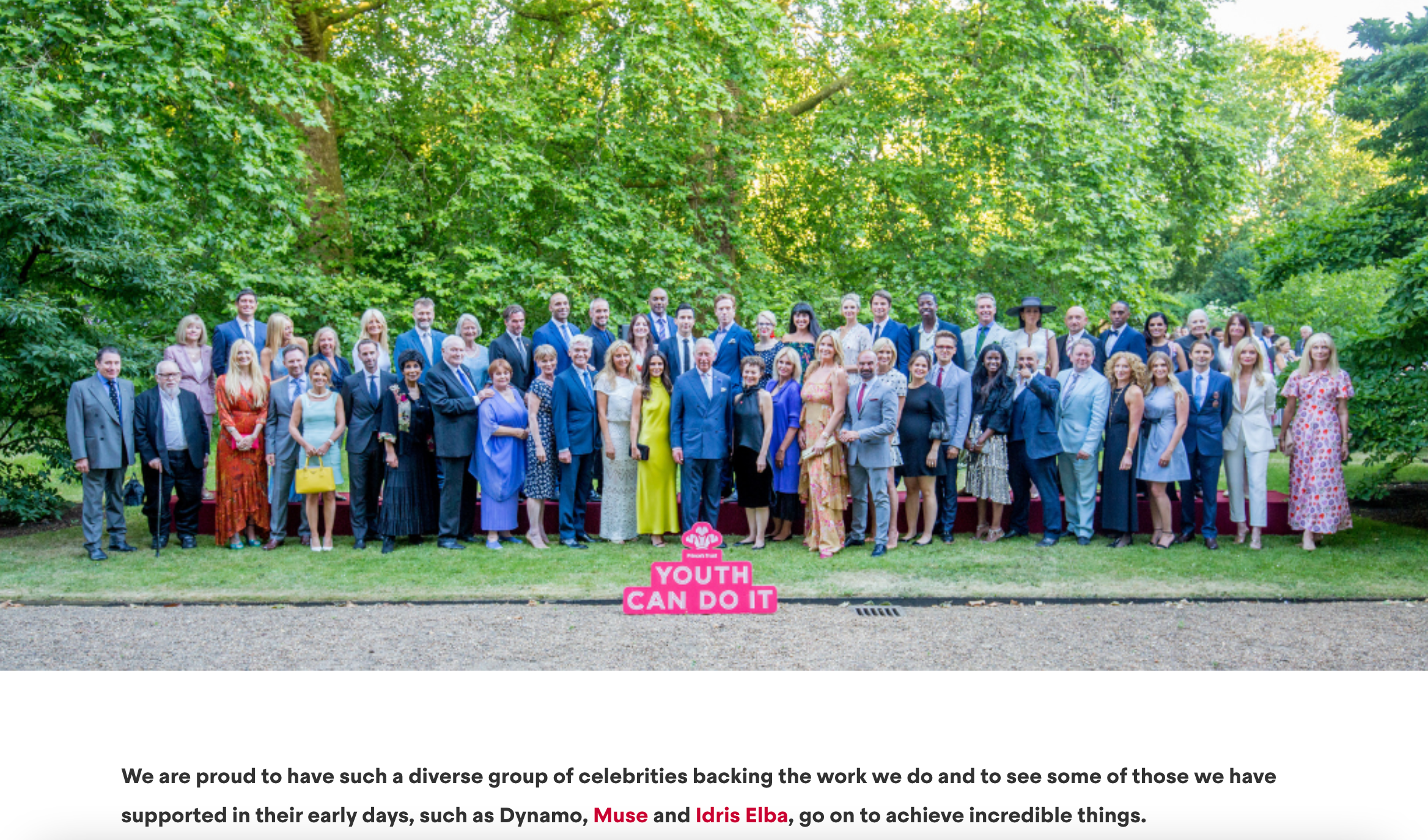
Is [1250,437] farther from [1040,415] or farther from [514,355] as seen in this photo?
[514,355]

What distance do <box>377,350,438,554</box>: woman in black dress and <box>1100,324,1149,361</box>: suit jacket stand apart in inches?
264

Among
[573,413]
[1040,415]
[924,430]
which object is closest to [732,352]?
[573,413]

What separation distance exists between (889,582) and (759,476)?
74.4 inches

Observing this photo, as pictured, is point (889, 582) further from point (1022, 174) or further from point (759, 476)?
point (1022, 174)

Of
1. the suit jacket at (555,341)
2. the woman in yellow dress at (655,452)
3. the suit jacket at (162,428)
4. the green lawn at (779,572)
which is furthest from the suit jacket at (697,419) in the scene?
the suit jacket at (162,428)

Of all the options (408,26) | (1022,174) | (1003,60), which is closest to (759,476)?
(1022,174)

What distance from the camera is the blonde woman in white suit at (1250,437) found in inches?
364

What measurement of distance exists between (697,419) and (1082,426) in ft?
11.8

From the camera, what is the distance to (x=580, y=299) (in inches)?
556

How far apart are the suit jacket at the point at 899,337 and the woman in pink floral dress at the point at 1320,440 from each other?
3.48 m

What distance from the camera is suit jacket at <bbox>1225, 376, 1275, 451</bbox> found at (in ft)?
30.3

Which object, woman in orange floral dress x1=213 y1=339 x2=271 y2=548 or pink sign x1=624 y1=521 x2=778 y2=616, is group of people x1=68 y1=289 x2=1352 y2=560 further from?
pink sign x1=624 y1=521 x2=778 y2=616

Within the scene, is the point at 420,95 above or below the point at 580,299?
above

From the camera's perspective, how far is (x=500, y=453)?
9250 millimetres
